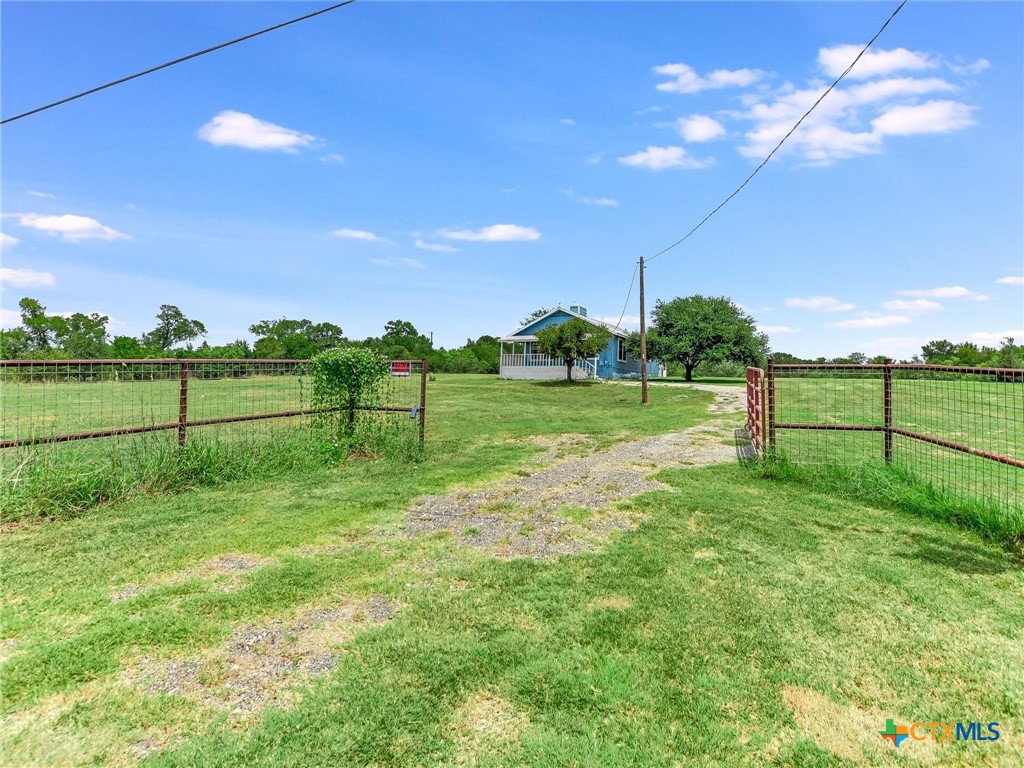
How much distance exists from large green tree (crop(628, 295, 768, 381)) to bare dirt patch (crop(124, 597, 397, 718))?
34.0 m

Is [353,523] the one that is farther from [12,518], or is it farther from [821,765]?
[821,765]

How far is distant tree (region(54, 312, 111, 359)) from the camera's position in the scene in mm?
51884

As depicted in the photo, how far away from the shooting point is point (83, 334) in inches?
2415

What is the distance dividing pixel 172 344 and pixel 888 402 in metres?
95.8

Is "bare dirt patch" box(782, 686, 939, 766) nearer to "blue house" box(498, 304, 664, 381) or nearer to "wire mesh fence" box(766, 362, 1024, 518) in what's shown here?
"wire mesh fence" box(766, 362, 1024, 518)

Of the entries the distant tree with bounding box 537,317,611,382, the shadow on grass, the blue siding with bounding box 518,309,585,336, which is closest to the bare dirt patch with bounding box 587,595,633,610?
the shadow on grass

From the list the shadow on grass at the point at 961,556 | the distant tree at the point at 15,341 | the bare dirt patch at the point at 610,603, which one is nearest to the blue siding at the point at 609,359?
the shadow on grass at the point at 961,556

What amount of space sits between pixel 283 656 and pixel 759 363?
4083 cm

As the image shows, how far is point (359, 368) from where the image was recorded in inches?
319

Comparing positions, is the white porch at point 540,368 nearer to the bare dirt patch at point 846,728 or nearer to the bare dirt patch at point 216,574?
the bare dirt patch at point 216,574

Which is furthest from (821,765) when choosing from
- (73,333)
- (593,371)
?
(73,333)

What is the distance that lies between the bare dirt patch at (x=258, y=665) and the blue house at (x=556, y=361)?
99.8ft

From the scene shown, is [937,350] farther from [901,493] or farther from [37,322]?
[37,322]

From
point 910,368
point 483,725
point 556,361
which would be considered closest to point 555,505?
point 483,725
